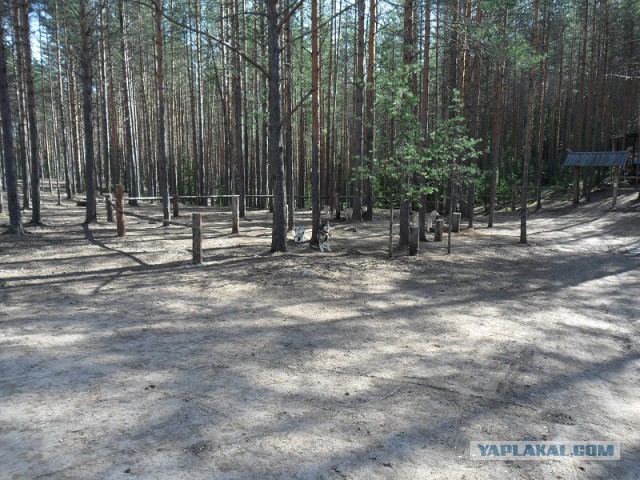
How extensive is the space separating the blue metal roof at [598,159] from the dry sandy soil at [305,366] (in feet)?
43.5

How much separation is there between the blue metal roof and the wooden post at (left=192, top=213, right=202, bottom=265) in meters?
19.6

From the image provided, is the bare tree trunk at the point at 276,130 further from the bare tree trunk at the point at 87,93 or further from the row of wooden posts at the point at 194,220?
the bare tree trunk at the point at 87,93

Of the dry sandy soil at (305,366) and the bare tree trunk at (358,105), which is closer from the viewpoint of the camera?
the dry sandy soil at (305,366)

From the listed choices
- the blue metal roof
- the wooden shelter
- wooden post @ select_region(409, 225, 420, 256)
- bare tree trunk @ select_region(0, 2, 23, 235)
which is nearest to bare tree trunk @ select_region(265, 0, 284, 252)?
wooden post @ select_region(409, 225, 420, 256)

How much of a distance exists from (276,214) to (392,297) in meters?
3.85

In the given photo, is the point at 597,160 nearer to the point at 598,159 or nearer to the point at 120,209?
the point at 598,159

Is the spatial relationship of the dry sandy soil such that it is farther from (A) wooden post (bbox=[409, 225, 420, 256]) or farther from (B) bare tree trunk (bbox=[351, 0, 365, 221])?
(B) bare tree trunk (bbox=[351, 0, 365, 221])

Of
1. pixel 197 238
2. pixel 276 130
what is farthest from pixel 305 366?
pixel 276 130

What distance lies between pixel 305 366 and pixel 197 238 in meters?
5.41

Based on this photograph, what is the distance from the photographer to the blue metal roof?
67.1ft

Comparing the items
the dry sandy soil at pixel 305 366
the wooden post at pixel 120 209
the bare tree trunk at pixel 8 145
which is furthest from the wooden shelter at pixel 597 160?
the bare tree trunk at pixel 8 145

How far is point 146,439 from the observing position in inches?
122

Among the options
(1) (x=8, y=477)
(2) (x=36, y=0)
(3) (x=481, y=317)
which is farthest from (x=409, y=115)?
(2) (x=36, y=0)

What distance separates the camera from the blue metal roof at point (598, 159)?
20.4 meters
